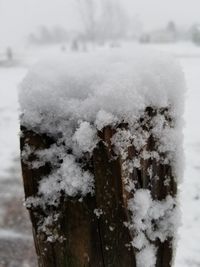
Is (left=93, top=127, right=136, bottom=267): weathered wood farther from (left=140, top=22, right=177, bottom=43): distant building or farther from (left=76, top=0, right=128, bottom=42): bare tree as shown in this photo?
(left=76, top=0, right=128, bottom=42): bare tree

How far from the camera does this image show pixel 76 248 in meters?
1.11

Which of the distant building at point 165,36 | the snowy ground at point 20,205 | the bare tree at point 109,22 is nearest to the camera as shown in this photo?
the snowy ground at point 20,205

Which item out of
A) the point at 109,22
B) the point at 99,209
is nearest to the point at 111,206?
the point at 99,209

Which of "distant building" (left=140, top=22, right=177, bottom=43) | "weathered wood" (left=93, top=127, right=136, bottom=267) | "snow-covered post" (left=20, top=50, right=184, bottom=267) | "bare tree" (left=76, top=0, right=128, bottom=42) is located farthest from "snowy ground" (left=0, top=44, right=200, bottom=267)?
"bare tree" (left=76, top=0, right=128, bottom=42)

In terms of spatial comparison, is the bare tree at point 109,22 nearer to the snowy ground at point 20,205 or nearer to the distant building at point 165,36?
the distant building at point 165,36

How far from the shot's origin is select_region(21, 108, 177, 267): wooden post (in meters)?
0.99

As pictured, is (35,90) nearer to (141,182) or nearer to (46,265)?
(141,182)

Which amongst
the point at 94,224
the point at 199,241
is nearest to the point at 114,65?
the point at 94,224

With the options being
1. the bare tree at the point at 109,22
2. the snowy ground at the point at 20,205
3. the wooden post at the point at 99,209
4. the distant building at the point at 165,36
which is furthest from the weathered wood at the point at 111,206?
the bare tree at the point at 109,22

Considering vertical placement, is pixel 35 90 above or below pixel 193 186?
above

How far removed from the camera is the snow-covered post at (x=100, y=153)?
3.19 ft

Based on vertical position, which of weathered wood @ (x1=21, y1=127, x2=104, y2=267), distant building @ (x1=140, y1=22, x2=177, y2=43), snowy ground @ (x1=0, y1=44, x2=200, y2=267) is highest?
weathered wood @ (x1=21, y1=127, x2=104, y2=267)

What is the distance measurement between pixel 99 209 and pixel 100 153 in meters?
0.18

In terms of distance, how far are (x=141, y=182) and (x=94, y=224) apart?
0.60ft
